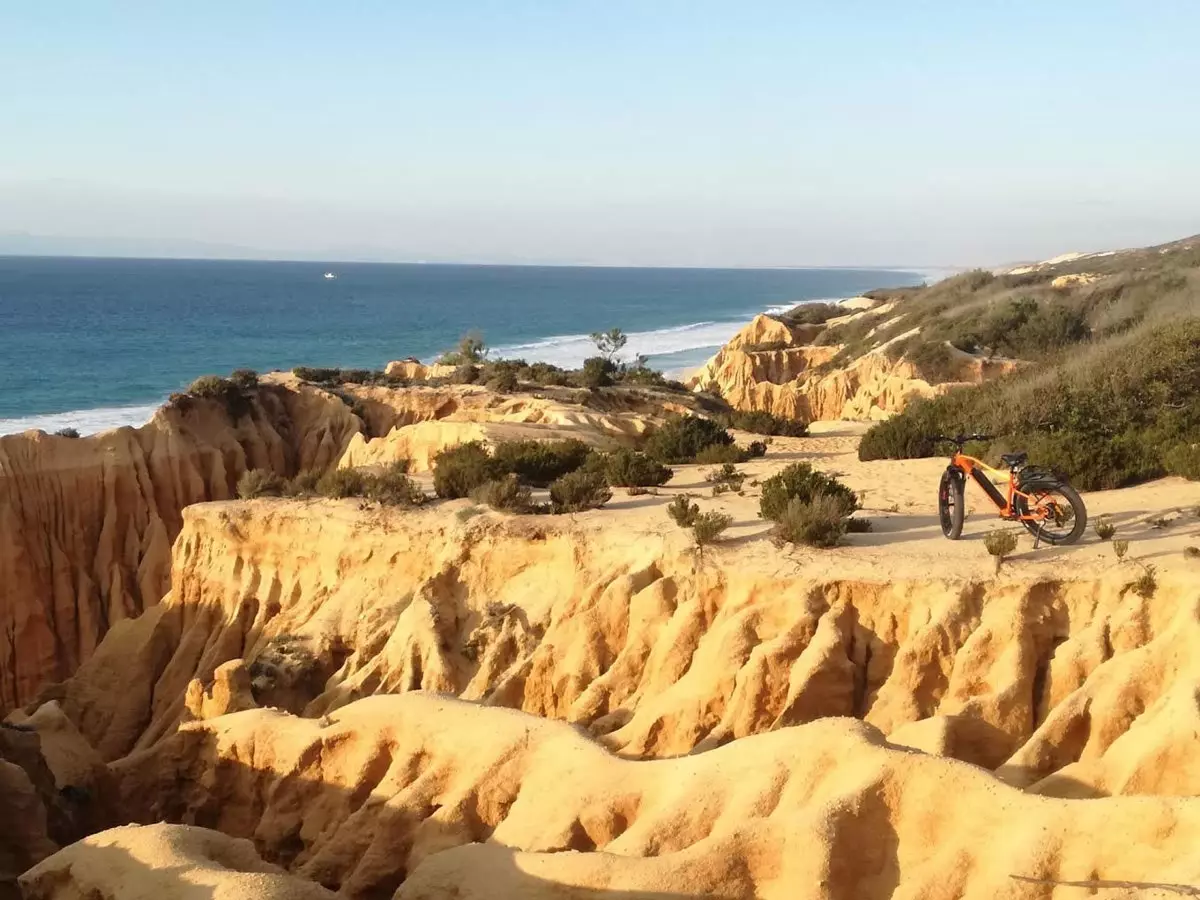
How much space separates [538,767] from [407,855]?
1596mm

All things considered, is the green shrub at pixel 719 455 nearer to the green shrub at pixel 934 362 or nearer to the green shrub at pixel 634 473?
the green shrub at pixel 634 473

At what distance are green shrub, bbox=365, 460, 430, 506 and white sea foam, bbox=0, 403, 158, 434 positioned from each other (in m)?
33.1

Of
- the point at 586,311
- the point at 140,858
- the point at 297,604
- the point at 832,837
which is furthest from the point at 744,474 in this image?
the point at 586,311

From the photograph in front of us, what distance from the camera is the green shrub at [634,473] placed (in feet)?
56.8

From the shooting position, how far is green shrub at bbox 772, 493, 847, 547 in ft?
41.5

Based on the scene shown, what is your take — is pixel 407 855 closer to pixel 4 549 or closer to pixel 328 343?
pixel 4 549

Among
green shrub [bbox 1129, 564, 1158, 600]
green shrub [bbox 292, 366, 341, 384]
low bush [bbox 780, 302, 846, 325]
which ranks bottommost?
green shrub [bbox 1129, 564, 1158, 600]

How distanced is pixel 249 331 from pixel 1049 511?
9557 cm

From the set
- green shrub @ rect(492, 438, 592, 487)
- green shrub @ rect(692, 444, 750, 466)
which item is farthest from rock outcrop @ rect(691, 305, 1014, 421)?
green shrub @ rect(492, 438, 592, 487)

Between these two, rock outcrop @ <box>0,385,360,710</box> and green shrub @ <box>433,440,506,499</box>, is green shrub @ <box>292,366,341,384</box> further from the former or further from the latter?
green shrub @ <box>433,440,506,499</box>

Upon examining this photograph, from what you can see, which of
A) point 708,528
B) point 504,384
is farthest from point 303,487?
point 504,384

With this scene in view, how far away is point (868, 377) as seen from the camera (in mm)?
39812

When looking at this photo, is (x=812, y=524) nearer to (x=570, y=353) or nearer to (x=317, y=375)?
(x=317, y=375)

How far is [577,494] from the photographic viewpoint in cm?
1542
